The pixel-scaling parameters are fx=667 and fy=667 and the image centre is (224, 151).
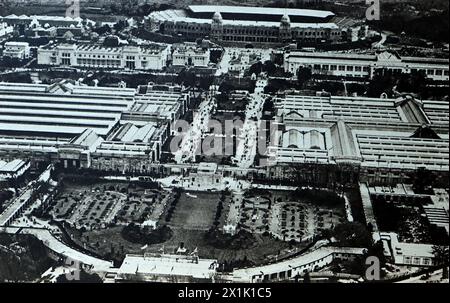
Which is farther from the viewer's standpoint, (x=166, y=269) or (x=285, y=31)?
(x=285, y=31)

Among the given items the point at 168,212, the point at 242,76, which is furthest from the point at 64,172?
the point at 242,76

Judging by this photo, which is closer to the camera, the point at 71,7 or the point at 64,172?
the point at 64,172

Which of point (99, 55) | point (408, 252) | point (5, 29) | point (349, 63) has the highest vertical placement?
point (5, 29)

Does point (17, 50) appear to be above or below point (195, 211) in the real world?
above

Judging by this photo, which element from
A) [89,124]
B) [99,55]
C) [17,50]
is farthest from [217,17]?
[17,50]

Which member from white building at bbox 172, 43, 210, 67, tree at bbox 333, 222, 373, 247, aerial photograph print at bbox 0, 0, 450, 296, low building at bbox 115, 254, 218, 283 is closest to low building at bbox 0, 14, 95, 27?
aerial photograph print at bbox 0, 0, 450, 296

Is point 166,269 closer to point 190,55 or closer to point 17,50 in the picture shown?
point 190,55

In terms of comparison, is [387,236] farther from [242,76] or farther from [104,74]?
[104,74]
